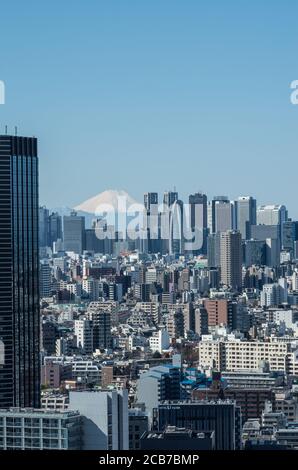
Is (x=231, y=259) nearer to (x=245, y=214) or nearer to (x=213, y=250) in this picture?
(x=213, y=250)

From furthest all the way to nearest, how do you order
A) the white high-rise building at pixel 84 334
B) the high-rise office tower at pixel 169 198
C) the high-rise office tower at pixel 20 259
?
the white high-rise building at pixel 84 334 → the high-rise office tower at pixel 169 198 → the high-rise office tower at pixel 20 259

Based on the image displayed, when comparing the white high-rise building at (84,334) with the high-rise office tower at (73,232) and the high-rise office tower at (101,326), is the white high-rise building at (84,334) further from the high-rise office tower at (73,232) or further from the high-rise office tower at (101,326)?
the high-rise office tower at (73,232)

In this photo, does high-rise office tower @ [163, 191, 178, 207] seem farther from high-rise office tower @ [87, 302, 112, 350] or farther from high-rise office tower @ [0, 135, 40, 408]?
high-rise office tower @ [87, 302, 112, 350]

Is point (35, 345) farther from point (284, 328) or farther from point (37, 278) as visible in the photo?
point (284, 328)

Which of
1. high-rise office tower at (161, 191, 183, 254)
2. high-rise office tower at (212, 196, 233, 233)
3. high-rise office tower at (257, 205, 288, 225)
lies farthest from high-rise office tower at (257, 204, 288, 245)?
high-rise office tower at (161, 191, 183, 254)

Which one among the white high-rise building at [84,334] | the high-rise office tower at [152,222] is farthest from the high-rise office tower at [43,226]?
the white high-rise building at [84,334]
